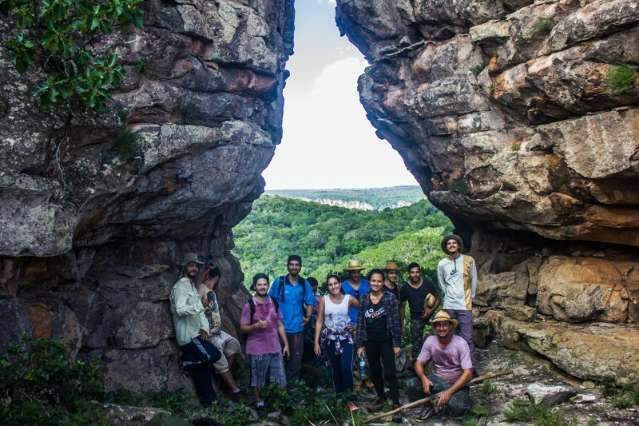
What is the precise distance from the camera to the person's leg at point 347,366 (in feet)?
33.4

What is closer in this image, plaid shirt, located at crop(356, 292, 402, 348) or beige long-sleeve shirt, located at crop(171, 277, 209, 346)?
plaid shirt, located at crop(356, 292, 402, 348)

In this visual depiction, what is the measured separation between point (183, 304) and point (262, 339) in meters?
1.50

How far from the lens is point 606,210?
11.9 m

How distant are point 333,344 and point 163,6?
23.9 ft

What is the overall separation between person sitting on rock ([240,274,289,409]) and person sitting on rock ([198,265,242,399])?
2.48 ft

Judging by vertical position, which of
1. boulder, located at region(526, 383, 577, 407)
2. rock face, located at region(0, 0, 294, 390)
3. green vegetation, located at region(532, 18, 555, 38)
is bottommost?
boulder, located at region(526, 383, 577, 407)

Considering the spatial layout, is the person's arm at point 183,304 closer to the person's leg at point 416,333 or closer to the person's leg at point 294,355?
the person's leg at point 294,355

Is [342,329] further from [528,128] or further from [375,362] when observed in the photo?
[528,128]

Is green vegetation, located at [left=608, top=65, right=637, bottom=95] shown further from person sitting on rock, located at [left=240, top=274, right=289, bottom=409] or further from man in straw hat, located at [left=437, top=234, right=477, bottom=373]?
person sitting on rock, located at [left=240, top=274, right=289, bottom=409]

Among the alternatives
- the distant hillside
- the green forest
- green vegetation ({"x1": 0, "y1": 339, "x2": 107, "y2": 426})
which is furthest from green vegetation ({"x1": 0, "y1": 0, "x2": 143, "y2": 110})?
the distant hillside

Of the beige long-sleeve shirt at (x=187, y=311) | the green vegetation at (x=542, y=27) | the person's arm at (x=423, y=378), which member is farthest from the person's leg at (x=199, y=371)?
the green vegetation at (x=542, y=27)

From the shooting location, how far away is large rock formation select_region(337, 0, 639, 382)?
1091 centimetres

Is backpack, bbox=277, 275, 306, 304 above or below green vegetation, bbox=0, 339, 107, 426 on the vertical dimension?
above

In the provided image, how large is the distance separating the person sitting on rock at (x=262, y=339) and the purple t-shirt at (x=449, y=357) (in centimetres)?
257
